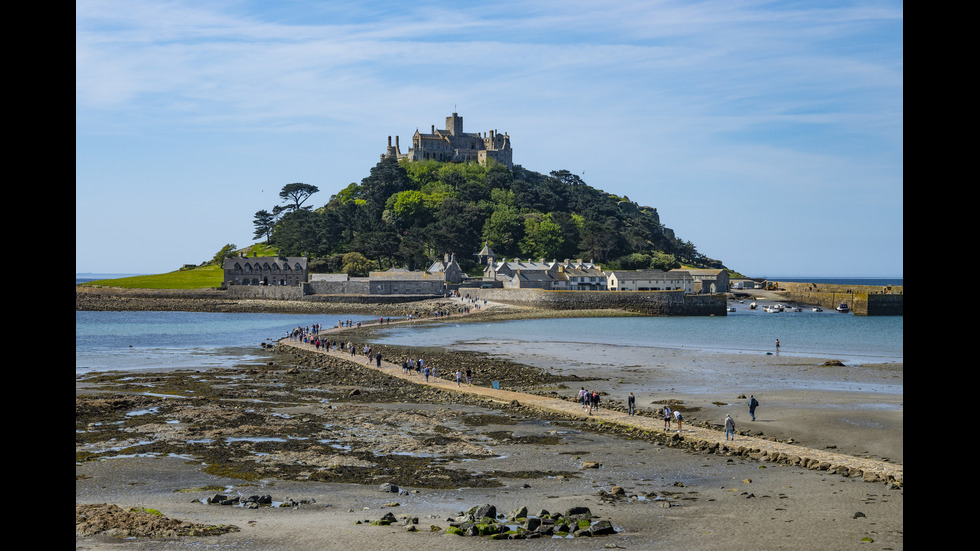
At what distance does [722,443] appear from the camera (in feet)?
64.2

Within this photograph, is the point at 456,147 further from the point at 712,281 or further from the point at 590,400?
the point at 590,400

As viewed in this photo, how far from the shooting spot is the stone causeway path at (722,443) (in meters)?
17.0

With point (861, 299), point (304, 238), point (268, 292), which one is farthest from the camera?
point (304, 238)

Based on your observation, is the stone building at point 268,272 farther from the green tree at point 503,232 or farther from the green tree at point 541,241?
the green tree at point 541,241

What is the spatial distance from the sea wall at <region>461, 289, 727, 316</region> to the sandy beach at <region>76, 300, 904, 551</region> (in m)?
50.1

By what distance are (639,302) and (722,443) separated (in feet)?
206

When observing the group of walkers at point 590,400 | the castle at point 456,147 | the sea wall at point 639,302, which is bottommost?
the group of walkers at point 590,400

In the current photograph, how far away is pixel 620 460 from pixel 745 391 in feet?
42.7

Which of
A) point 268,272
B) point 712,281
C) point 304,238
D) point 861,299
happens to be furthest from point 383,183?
point 861,299

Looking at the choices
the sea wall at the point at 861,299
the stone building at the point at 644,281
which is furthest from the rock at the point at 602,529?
the stone building at the point at 644,281

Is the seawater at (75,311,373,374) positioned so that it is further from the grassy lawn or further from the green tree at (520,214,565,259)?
the green tree at (520,214,565,259)

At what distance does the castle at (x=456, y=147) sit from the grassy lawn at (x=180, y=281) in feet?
141
